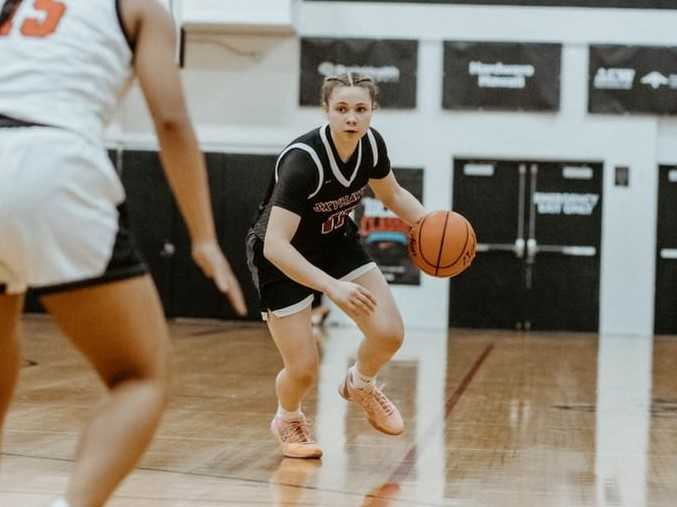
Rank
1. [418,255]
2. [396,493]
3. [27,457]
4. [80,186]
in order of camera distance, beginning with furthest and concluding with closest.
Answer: [418,255]
[27,457]
[396,493]
[80,186]

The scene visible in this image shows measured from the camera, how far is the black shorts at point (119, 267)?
229 centimetres

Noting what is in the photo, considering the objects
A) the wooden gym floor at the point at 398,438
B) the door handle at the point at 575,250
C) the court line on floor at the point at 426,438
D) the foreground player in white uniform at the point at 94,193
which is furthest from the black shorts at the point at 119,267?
the door handle at the point at 575,250

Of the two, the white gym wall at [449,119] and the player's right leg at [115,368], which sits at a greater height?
the white gym wall at [449,119]

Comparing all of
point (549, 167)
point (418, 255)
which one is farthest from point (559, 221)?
point (418, 255)

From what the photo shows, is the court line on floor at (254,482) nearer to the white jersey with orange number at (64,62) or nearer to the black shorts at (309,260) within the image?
the black shorts at (309,260)

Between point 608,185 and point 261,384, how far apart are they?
877 cm

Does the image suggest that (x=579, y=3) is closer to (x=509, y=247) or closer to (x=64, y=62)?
(x=509, y=247)

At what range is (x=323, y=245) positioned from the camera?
15.8ft

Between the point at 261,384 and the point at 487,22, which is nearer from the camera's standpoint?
the point at 261,384

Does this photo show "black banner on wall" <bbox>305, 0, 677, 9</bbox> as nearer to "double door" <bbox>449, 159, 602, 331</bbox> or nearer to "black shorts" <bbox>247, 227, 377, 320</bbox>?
"double door" <bbox>449, 159, 602, 331</bbox>

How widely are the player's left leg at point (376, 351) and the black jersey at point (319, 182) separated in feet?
0.91

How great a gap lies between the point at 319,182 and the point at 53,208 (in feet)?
7.80

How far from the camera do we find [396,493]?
13.1 feet

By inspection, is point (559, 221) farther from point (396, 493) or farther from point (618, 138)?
point (396, 493)
